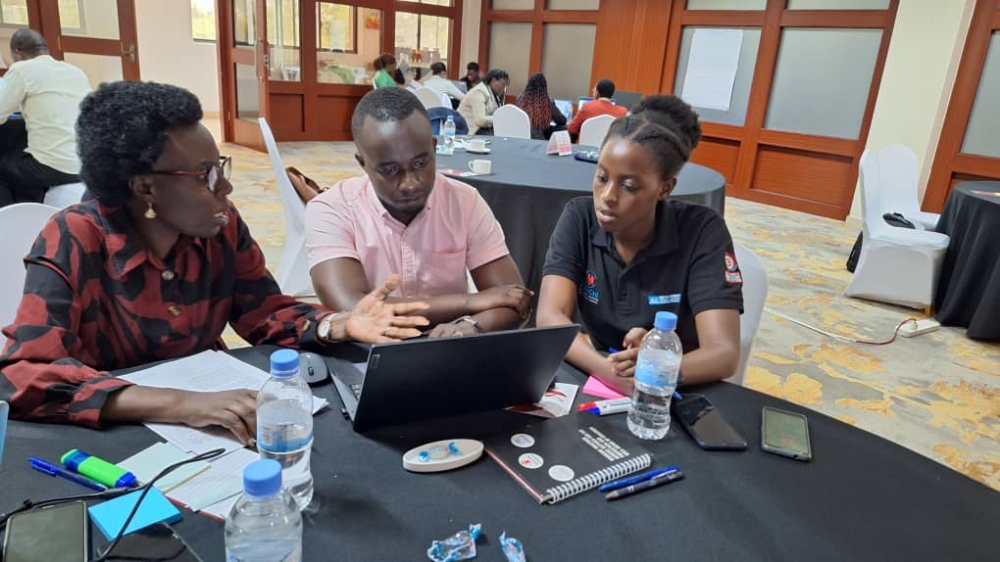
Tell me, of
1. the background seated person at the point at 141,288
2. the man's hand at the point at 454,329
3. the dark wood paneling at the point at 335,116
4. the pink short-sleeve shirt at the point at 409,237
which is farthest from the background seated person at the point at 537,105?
the background seated person at the point at 141,288

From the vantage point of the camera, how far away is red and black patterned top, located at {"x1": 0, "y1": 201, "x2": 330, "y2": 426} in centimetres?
103

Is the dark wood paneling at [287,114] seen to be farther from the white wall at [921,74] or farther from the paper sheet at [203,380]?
the paper sheet at [203,380]

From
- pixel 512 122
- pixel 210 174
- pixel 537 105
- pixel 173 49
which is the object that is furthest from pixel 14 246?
pixel 173 49

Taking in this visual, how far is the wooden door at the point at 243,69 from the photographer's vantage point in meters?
7.81

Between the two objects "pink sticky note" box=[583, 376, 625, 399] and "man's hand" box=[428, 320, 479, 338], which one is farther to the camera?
"man's hand" box=[428, 320, 479, 338]

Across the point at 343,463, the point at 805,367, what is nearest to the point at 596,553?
the point at 343,463

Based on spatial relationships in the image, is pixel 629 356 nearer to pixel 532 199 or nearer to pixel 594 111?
pixel 532 199

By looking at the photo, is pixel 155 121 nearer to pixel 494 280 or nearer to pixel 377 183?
pixel 377 183

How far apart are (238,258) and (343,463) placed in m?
0.70

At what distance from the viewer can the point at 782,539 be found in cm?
88

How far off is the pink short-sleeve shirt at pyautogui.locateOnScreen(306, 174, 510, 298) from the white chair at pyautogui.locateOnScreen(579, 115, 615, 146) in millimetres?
3828

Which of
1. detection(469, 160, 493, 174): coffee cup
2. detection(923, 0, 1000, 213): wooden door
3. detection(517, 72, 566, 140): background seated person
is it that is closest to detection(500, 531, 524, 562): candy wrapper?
detection(469, 160, 493, 174): coffee cup

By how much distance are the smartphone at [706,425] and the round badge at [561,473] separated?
269 millimetres

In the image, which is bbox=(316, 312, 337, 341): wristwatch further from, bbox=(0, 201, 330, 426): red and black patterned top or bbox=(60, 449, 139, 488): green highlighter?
bbox=(60, 449, 139, 488): green highlighter
